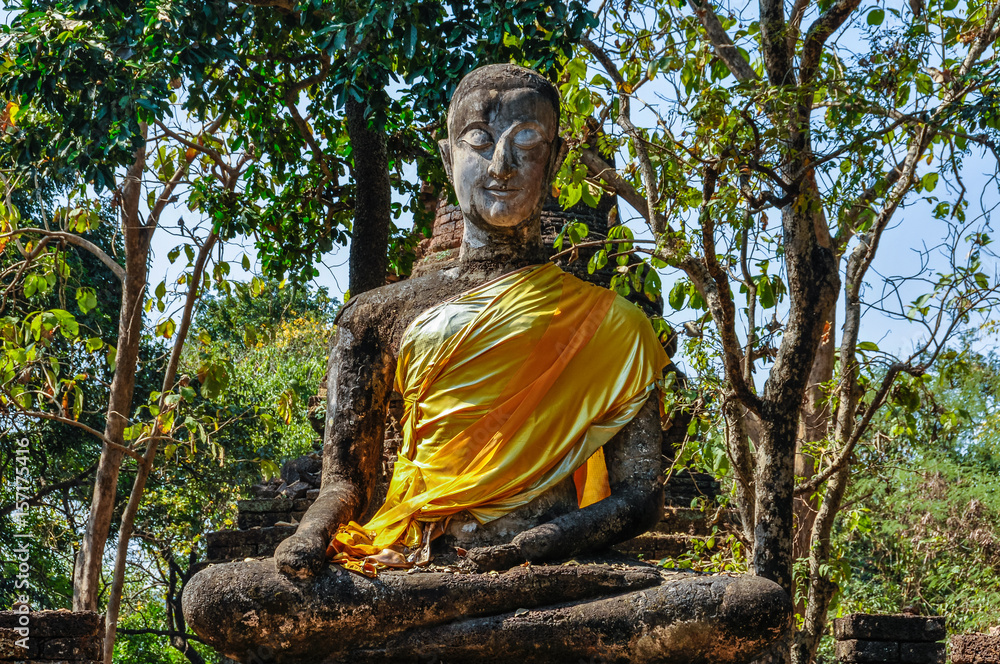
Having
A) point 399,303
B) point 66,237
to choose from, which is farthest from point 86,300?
point 399,303

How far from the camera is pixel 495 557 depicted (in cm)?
309

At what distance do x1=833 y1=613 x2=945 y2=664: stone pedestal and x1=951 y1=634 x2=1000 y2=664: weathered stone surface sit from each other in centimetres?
8

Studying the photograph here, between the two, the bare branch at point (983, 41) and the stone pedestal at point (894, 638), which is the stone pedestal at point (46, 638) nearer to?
the stone pedestal at point (894, 638)

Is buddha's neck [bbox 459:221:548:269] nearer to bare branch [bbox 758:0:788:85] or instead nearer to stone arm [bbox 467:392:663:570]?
stone arm [bbox 467:392:663:570]

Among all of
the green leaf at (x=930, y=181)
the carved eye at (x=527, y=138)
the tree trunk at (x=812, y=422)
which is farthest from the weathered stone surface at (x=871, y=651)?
the carved eye at (x=527, y=138)

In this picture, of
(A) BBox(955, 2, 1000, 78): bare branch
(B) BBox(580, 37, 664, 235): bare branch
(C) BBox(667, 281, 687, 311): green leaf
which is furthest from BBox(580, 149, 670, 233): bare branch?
(A) BBox(955, 2, 1000, 78): bare branch

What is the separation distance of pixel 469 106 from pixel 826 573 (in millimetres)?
4132

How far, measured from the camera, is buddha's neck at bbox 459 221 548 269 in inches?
147

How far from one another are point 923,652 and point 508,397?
431cm

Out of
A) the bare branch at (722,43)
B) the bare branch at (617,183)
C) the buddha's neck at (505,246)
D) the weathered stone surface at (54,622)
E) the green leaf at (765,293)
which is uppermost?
the bare branch at (722,43)

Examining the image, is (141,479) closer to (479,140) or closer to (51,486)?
(51,486)

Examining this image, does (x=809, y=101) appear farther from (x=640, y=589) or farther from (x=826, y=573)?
(x=640, y=589)

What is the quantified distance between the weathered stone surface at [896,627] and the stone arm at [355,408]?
3.96m

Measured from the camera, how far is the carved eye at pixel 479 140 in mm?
3672
